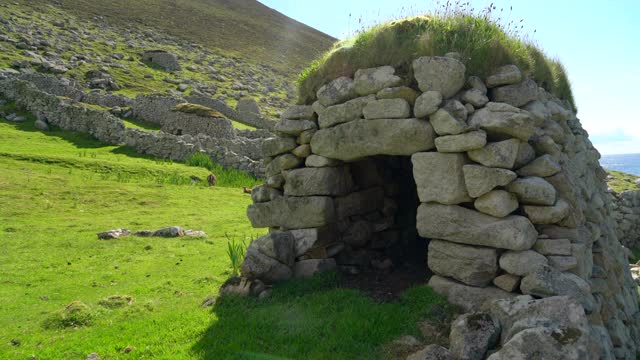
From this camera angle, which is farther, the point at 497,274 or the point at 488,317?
the point at 497,274

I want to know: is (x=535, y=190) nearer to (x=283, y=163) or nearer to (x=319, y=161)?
(x=319, y=161)

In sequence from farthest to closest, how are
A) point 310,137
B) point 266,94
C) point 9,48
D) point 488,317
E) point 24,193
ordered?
point 266,94 → point 9,48 → point 24,193 → point 310,137 → point 488,317

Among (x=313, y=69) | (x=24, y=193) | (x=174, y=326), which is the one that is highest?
(x=313, y=69)

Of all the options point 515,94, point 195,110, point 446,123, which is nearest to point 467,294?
point 446,123

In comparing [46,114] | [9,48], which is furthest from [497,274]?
[9,48]

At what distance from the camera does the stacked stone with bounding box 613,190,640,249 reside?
807 inches

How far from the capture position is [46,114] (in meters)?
27.4

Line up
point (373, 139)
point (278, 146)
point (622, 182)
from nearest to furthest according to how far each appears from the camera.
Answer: point (373, 139), point (278, 146), point (622, 182)

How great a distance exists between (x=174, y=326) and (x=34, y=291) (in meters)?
3.96

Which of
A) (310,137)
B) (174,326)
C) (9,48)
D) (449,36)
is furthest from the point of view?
(9,48)

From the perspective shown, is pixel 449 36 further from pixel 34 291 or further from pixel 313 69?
pixel 34 291

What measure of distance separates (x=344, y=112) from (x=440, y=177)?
2005mm

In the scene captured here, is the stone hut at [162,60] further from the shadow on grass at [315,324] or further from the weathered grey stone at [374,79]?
the shadow on grass at [315,324]

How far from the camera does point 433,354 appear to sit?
5.28 metres
